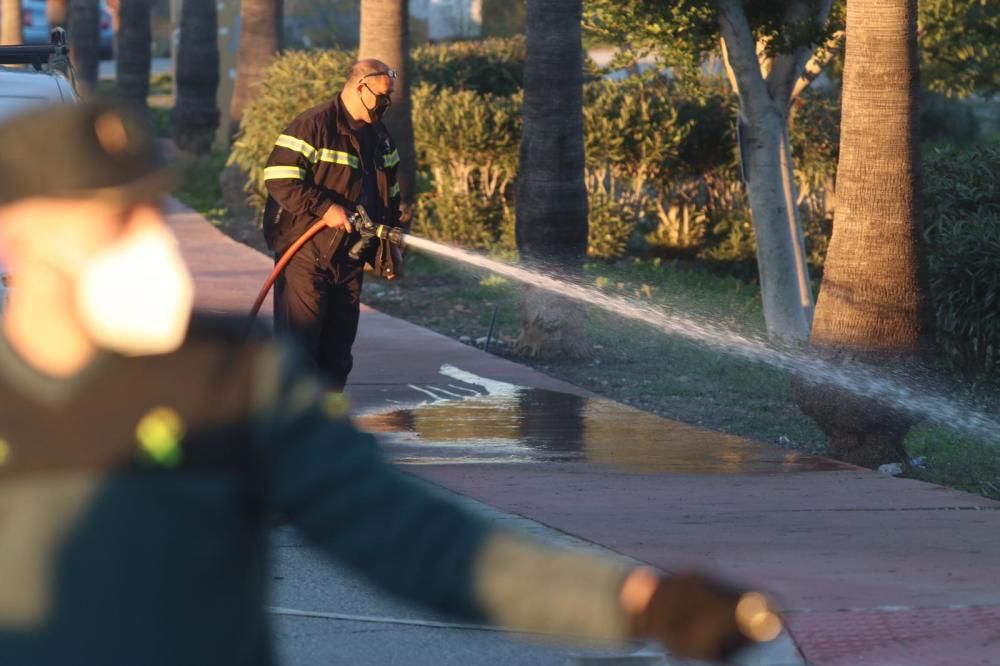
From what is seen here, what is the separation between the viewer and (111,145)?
1869mm

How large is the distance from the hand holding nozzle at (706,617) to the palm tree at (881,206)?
21.2 ft

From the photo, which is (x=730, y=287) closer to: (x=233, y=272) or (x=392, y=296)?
(x=392, y=296)

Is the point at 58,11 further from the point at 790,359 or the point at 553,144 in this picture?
the point at 790,359

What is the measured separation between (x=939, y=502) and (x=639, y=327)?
22.1 feet

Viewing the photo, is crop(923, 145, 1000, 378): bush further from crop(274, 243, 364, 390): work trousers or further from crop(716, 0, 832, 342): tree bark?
crop(274, 243, 364, 390): work trousers

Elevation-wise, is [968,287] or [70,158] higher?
[70,158]

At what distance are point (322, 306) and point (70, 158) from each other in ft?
19.8

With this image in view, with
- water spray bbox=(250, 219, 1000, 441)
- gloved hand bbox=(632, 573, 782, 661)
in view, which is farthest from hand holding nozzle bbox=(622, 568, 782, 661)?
water spray bbox=(250, 219, 1000, 441)

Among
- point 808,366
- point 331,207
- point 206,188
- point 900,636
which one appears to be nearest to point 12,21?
point 206,188

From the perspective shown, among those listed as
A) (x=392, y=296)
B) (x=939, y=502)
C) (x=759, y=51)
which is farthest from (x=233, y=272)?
(x=939, y=502)

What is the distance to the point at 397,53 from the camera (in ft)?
48.3

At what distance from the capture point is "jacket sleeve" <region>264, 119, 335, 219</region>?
767 centimetres

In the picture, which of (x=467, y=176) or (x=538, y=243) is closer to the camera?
(x=538, y=243)

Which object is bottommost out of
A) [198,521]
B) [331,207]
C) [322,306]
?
[322,306]
